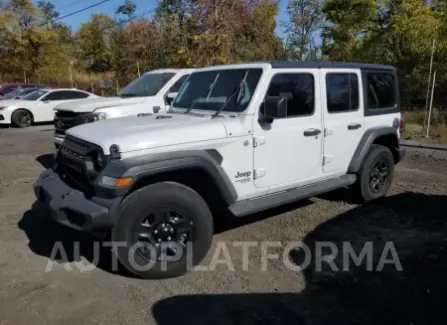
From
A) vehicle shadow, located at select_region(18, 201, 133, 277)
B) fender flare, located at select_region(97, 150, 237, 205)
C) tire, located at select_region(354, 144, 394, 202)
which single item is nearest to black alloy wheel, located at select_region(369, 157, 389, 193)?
tire, located at select_region(354, 144, 394, 202)

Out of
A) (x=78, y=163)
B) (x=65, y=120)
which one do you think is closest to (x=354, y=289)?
(x=78, y=163)

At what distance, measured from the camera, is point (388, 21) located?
17.3 metres

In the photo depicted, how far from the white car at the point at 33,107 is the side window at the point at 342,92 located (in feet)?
38.7

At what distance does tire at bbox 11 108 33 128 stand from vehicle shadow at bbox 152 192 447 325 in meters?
13.7

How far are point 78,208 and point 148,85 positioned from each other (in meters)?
6.04

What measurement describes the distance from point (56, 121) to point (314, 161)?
5966 millimetres

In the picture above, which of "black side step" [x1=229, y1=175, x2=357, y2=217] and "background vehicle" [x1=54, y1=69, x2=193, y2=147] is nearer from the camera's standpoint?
"black side step" [x1=229, y1=175, x2=357, y2=217]

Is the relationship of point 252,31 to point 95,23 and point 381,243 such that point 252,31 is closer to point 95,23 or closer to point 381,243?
point 381,243

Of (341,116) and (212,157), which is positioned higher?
(341,116)

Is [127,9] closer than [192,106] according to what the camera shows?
No

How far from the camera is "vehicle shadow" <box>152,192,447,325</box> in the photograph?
3.22 metres

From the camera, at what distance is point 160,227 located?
373 cm

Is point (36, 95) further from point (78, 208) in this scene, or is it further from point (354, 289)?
point (354, 289)

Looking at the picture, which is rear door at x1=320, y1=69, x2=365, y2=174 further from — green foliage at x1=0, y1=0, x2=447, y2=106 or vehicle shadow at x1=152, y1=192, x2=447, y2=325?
green foliage at x1=0, y1=0, x2=447, y2=106
